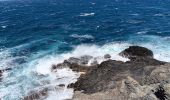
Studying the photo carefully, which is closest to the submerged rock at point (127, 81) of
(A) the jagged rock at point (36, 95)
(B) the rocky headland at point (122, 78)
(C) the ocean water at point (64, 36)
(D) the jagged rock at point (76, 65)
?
(B) the rocky headland at point (122, 78)

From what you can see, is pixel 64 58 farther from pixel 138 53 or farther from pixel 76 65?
pixel 138 53

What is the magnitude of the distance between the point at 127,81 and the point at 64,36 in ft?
139

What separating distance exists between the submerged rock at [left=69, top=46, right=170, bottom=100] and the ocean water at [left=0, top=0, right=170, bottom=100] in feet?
15.5

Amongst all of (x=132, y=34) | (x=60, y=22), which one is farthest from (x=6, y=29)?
(x=132, y=34)

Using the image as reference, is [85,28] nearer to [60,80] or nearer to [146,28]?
[146,28]

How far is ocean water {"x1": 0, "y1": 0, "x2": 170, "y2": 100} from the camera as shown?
191 ft

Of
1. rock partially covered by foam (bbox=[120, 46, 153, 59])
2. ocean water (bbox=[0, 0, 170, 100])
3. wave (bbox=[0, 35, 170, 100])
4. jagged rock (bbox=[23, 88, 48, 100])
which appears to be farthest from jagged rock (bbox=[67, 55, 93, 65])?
jagged rock (bbox=[23, 88, 48, 100])

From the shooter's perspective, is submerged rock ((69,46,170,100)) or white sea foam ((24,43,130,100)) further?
white sea foam ((24,43,130,100))

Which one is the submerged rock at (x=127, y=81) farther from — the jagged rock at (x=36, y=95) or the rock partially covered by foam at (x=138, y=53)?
the jagged rock at (x=36, y=95)

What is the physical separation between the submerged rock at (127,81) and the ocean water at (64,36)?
472 centimetres

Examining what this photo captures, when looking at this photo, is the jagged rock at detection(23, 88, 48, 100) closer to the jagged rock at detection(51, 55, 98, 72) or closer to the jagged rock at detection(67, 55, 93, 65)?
the jagged rock at detection(51, 55, 98, 72)

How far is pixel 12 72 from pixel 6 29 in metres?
31.8

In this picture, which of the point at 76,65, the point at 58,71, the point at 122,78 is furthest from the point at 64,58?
the point at 122,78

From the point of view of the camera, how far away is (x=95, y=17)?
331 ft
